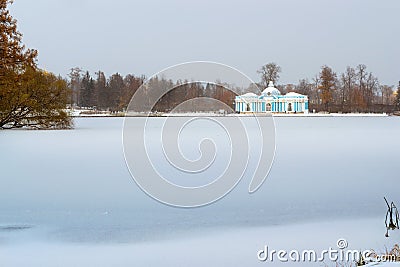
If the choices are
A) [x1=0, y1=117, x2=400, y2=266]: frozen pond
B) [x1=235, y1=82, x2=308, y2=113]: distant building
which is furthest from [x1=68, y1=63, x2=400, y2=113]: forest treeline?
[x1=0, y1=117, x2=400, y2=266]: frozen pond

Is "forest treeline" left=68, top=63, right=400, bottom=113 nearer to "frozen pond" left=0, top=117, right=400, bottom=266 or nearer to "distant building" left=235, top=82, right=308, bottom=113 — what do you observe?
"distant building" left=235, top=82, right=308, bottom=113

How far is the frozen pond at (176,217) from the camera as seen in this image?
6.02 metres

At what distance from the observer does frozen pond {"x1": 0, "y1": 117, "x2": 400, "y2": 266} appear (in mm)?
6016

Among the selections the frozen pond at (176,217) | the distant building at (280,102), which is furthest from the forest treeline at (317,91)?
the frozen pond at (176,217)

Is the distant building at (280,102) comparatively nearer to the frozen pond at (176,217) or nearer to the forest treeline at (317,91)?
the forest treeline at (317,91)

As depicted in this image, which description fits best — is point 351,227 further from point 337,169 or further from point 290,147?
point 290,147

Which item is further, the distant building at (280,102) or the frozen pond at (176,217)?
the distant building at (280,102)

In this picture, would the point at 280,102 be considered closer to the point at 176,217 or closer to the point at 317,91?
the point at 317,91

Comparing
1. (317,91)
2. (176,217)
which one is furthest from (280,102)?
(176,217)

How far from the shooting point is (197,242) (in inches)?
251

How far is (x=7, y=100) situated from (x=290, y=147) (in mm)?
18363

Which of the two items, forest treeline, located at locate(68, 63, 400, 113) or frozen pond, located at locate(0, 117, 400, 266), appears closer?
frozen pond, located at locate(0, 117, 400, 266)

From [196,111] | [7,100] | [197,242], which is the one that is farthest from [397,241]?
[7,100]

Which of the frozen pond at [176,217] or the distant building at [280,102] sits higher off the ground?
the distant building at [280,102]
